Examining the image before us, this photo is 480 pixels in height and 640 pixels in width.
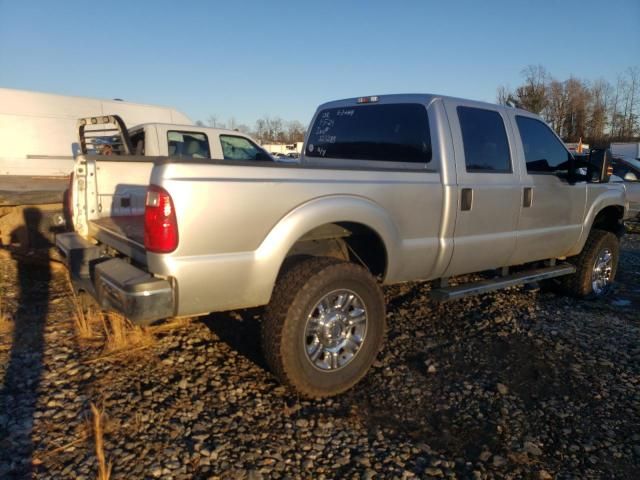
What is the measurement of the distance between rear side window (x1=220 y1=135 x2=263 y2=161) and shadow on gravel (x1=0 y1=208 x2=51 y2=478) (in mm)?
3168

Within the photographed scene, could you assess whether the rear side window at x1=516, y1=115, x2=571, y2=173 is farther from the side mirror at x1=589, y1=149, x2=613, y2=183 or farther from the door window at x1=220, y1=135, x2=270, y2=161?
the door window at x1=220, y1=135, x2=270, y2=161

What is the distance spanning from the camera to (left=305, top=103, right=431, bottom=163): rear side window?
4.16 metres

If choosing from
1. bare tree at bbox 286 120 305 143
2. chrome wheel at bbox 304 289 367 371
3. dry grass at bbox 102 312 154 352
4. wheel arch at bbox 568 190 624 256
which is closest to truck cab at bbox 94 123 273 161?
dry grass at bbox 102 312 154 352

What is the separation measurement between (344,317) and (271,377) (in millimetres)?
704

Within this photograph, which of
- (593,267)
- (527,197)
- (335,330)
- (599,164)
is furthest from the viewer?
(593,267)

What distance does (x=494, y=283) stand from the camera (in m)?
4.54

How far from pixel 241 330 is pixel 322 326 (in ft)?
4.58

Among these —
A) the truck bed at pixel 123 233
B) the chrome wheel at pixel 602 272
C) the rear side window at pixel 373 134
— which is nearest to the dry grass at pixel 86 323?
the truck bed at pixel 123 233

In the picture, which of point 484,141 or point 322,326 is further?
point 484,141

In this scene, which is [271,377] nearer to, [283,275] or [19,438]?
[283,275]

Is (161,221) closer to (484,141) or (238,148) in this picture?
(484,141)

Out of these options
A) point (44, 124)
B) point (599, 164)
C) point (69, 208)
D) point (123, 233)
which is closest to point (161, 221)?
point (123, 233)

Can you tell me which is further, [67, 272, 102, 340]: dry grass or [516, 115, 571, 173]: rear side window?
[516, 115, 571, 173]: rear side window

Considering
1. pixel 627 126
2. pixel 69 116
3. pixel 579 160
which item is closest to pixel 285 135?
pixel 627 126
